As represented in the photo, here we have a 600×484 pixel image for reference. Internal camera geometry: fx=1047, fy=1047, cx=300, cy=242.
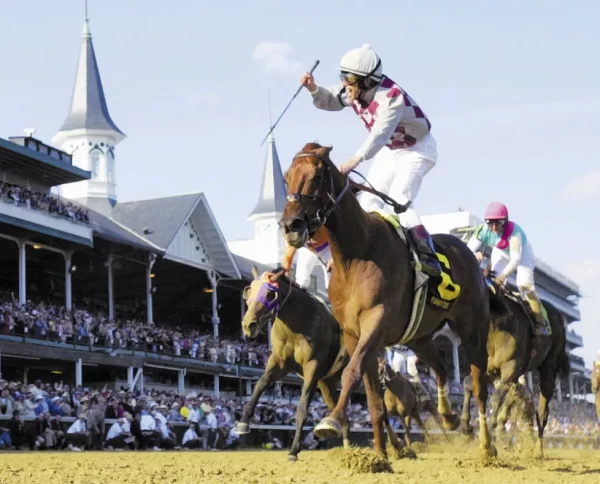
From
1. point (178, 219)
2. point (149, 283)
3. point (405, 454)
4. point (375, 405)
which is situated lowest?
point (405, 454)

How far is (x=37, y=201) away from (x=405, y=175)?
21790 mm

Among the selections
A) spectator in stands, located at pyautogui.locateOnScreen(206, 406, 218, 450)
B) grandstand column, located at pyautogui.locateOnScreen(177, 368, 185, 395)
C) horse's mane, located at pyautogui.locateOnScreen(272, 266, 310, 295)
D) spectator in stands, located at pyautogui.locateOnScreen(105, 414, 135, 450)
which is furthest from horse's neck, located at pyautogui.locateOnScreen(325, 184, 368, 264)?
grandstand column, located at pyautogui.locateOnScreen(177, 368, 185, 395)

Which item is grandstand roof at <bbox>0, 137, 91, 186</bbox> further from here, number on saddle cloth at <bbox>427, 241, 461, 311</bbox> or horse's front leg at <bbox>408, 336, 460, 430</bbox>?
number on saddle cloth at <bbox>427, 241, 461, 311</bbox>

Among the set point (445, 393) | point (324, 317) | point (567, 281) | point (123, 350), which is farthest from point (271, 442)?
point (567, 281)

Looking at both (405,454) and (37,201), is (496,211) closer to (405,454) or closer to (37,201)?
(405,454)

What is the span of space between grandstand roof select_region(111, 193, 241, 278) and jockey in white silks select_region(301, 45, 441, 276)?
27.9m

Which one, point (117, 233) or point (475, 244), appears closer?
point (475, 244)

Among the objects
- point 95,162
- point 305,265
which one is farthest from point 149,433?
point 95,162

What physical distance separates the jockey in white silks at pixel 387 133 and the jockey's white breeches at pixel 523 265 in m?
3.93

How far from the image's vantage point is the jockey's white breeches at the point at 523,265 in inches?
513

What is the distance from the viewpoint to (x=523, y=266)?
1305cm

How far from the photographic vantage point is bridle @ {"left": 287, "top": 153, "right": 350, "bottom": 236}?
293 inches

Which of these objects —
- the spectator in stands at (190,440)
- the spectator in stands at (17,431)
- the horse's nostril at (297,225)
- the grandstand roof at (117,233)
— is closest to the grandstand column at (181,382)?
the grandstand roof at (117,233)

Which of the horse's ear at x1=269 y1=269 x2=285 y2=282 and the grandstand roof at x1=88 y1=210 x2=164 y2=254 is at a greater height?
the grandstand roof at x1=88 y1=210 x2=164 y2=254
